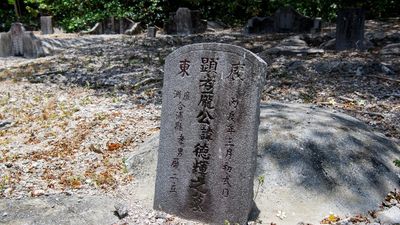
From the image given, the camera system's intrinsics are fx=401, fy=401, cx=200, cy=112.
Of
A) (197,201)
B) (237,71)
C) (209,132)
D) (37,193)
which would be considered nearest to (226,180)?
(197,201)

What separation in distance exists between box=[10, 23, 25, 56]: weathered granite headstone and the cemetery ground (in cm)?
84

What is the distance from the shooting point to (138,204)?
13.0 feet

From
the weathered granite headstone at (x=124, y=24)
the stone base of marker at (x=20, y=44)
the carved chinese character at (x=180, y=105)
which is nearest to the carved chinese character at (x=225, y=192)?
the carved chinese character at (x=180, y=105)

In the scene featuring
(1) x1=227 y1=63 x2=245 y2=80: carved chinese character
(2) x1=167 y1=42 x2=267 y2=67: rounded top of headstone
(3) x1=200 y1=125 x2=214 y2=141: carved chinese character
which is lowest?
(3) x1=200 y1=125 x2=214 y2=141: carved chinese character

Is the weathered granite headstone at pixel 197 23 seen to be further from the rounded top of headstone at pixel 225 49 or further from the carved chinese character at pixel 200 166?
the carved chinese character at pixel 200 166

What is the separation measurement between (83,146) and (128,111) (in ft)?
4.47

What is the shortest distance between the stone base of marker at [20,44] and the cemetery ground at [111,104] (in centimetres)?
49

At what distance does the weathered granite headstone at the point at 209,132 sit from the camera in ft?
11.1

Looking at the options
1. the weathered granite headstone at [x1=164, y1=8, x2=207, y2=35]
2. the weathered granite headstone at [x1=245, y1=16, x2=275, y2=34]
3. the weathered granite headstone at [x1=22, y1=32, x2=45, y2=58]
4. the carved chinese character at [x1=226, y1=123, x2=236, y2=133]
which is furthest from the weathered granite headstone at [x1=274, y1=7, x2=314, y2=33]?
the carved chinese character at [x1=226, y1=123, x2=236, y2=133]

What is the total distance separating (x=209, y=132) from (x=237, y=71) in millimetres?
599

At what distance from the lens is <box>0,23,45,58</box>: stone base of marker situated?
10867mm

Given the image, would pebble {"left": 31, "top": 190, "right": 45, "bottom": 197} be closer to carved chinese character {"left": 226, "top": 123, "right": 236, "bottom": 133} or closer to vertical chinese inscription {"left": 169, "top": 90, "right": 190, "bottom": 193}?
vertical chinese inscription {"left": 169, "top": 90, "right": 190, "bottom": 193}

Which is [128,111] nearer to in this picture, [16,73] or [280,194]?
[280,194]

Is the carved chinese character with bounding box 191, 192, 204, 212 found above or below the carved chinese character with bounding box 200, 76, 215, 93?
below
